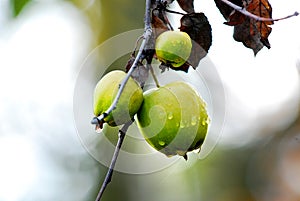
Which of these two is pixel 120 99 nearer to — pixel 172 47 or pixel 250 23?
pixel 172 47

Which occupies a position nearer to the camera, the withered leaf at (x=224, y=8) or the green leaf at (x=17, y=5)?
the withered leaf at (x=224, y=8)

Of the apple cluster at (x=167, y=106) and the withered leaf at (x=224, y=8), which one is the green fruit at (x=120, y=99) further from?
the withered leaf at (x=224, y=8)

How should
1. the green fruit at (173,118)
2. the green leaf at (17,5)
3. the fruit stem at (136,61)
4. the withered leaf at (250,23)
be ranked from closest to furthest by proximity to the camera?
the fruit stem at (136,61) < the green fruit at (173,118) < the withered leaf at (250,23) < the green leaf at (17,5)

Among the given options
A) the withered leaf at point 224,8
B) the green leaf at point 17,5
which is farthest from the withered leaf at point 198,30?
the green leaf at point 17,5

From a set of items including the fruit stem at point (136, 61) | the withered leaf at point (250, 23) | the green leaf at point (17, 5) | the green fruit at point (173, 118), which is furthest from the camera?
the green leaf at point (17, 5)

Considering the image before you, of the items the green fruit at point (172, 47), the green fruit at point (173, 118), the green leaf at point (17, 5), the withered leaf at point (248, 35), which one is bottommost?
the green fruit at point (173, 118)

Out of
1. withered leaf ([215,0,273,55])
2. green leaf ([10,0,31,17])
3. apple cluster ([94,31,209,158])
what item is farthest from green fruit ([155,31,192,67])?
green leaf ([10,0,31,17])

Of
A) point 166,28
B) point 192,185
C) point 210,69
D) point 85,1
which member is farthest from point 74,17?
point 166,28
